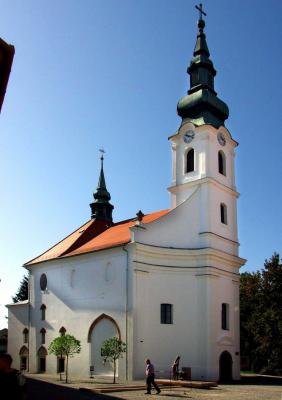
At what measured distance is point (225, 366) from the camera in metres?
30.5

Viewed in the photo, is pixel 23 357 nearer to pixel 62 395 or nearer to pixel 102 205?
pixel 102 205

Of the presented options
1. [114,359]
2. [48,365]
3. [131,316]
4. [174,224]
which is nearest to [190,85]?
[174,224]

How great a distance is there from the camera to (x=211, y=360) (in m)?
29.0

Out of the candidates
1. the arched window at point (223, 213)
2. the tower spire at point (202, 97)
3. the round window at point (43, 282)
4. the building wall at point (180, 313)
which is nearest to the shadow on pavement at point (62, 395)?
the building wall at point (180, 313)

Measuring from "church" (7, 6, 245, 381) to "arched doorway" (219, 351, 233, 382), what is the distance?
63mm

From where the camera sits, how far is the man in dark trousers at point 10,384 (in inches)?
217

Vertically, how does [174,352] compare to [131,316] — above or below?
below

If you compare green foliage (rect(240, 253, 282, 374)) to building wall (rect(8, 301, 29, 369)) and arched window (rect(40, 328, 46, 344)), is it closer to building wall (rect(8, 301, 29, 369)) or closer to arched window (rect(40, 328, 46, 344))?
arched window (rect(40, 328, 46, 344))

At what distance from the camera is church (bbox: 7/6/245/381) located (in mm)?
28703

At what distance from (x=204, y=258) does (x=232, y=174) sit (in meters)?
7.55

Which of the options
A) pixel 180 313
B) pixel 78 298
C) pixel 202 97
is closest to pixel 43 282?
pixel 78 298

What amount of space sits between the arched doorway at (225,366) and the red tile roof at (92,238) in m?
9.29

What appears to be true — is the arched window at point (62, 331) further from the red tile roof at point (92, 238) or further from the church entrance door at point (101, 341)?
the red tile roof at point (92, 238)

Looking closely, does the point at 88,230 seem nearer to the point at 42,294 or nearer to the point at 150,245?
the point at 42,294
